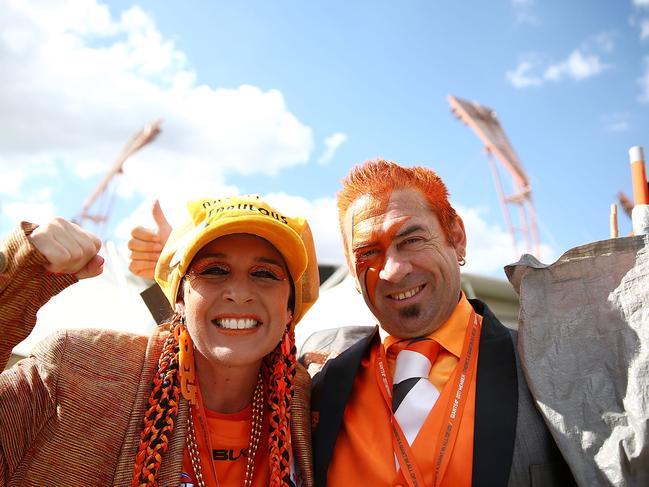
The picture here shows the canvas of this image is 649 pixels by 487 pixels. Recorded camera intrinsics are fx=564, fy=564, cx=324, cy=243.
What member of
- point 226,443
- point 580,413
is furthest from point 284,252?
point 580,413

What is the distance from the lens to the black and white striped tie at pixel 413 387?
2086 mm

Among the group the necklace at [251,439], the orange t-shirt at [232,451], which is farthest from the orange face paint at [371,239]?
the orange t-shirt at [232,451]

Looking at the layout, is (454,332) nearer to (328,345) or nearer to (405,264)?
(405,264)

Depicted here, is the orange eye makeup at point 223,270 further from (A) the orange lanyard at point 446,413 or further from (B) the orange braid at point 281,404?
(A) the orange lanyard at point 446,413

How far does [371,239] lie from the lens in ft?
7.98

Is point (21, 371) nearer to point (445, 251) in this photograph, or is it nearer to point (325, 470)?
point (325, 470)

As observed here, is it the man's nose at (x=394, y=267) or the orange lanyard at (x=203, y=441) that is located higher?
the man's nose at (x=394, y=267)

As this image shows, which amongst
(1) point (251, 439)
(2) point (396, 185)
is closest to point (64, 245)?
(1) point (251, 439)

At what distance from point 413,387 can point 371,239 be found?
0.65 metres

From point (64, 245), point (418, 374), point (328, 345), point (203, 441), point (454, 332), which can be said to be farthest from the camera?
point (328, 345)

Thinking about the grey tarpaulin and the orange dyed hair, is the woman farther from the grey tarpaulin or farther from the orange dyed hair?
the grey tarpaulin

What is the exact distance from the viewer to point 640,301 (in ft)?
6.10

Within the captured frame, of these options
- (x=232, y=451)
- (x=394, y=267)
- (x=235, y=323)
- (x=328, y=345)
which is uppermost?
(x=394, y=267)

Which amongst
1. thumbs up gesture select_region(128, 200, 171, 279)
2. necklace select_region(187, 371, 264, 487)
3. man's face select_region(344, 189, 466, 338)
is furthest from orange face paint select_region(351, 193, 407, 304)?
thumbs up gesture select_region(128, 200, 171, 279)
